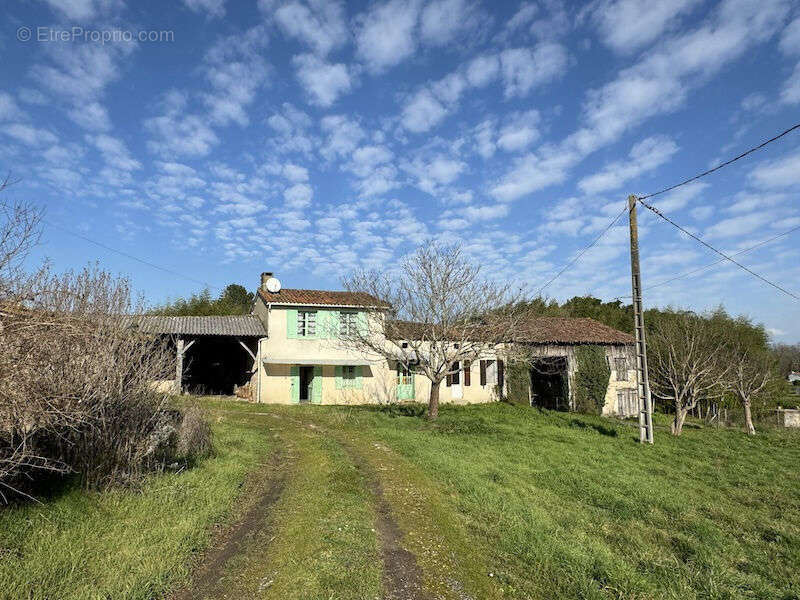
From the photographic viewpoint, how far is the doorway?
22.4 m

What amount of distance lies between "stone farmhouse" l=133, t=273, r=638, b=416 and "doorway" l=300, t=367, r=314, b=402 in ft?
0.17

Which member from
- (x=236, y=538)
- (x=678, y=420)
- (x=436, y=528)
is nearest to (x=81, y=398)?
(x=236, y=538)

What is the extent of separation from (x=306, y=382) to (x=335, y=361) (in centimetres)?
227

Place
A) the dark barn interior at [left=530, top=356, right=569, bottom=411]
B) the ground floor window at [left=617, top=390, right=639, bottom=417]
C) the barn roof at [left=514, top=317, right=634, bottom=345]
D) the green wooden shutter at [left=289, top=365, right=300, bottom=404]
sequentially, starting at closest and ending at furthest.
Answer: the green wooden shutter at [left=289, top=365, right=300, bottom=404] → the barn roof at [left=514, top=317, right=634, bottom=345] → the dark barn interior at [left=530, top=356, right=569, bottom=411] → the ground floor window at [left=617, top=390, right=639, bottom=417]

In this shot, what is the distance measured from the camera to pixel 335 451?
35.3 ft

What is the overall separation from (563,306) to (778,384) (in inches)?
878

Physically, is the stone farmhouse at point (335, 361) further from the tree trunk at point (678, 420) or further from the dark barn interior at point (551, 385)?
the tree trunk at point (678, 420)

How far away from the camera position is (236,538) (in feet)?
18.8

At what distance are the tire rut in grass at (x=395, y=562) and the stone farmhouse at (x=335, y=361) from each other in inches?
530

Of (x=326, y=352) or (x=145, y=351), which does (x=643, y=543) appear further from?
(x=326, y=352)

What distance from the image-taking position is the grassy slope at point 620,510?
491cm

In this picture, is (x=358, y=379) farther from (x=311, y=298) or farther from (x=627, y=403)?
(x=627, y=403)

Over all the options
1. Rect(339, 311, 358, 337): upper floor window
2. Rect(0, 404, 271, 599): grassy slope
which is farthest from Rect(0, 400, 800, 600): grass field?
Rect(339, 311, 358, 337): upper floor window

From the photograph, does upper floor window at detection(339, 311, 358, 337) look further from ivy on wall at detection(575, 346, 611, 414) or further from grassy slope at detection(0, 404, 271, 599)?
grassy slope at detection(0, 404, 271, 599)
